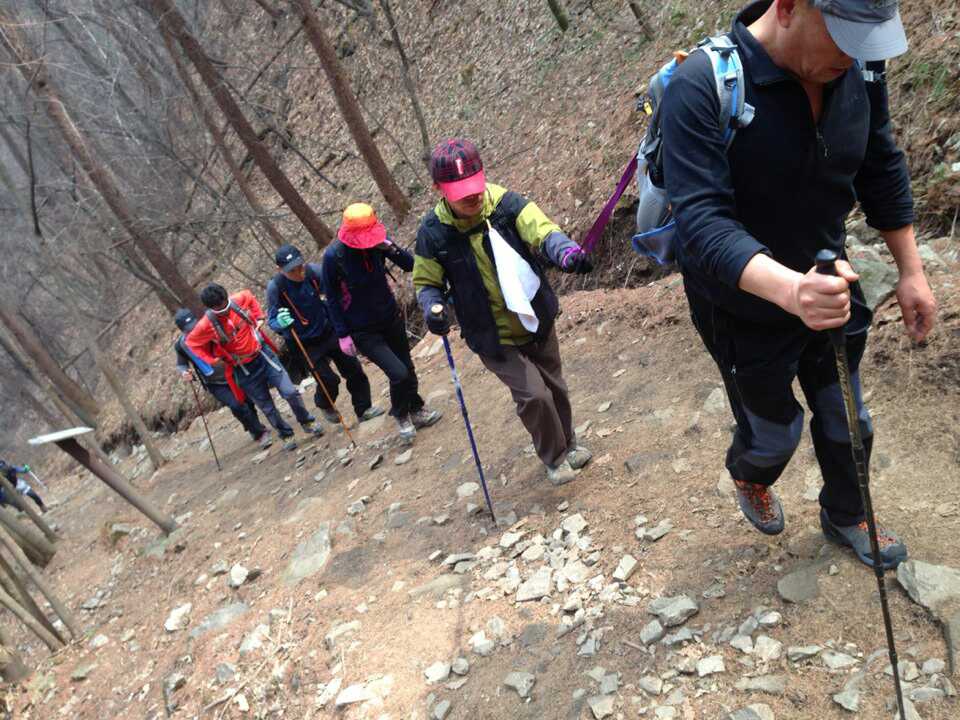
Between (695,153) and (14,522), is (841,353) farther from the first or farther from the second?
(14,522)

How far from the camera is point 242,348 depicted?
8531 mm

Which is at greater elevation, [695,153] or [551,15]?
[551,15]

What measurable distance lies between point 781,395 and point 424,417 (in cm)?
507

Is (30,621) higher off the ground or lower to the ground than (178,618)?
higher

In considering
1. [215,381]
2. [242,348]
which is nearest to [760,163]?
[242,348]

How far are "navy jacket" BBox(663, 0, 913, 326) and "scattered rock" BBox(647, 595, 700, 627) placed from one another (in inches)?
65.1

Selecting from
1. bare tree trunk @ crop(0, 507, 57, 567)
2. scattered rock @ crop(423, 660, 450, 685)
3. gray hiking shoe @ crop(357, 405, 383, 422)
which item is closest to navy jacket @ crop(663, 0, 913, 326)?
scattered rock @ crop(423, 660, 450, 685)

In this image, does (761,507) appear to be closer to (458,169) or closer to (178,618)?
(458,169)

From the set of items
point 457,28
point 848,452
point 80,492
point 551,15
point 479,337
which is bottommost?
point 80,492

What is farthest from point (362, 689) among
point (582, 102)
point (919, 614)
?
point (582, 102)

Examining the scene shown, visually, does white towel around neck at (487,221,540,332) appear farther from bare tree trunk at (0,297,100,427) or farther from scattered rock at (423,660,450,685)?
bare tree trunk at (0,297,100,427)

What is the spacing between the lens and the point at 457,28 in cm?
1755

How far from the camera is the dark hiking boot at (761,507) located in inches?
122

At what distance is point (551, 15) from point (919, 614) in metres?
14.5
